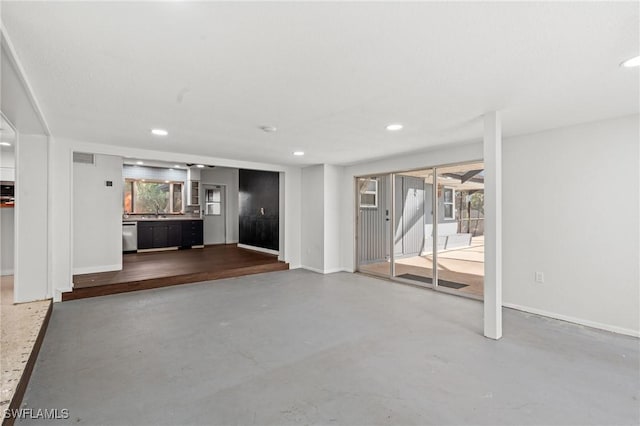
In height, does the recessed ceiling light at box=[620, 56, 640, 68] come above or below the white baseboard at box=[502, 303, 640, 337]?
above

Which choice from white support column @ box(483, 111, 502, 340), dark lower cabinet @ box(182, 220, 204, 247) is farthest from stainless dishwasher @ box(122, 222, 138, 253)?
white support column @ box(483, 111, 502, 340)

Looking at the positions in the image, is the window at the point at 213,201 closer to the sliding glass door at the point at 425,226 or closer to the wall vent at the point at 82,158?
the wall vent at the point at 82,158

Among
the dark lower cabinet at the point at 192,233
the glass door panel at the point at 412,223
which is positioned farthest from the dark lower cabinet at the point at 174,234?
the glass door panel at the point at 412,223

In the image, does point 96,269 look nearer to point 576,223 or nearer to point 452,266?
point 452,266

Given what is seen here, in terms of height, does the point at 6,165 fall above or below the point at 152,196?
above

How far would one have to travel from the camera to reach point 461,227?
584 cm

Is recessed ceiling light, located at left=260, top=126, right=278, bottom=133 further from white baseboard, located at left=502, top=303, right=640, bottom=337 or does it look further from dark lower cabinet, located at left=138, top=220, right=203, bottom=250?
dark lower cabinet, located at left=138, top=220, right=203, bottom=250

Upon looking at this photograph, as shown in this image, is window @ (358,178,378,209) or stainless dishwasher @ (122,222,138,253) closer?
window @ (358,178,378,209)

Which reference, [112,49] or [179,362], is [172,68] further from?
[179,362]

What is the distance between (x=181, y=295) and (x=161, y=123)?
8.22ft

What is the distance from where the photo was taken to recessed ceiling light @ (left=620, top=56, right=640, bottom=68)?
75.4 inches

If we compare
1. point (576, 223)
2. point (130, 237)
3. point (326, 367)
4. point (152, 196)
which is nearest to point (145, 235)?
point (130, 237)

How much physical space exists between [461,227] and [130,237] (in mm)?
7756

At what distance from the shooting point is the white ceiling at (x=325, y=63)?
1473 millimetres
